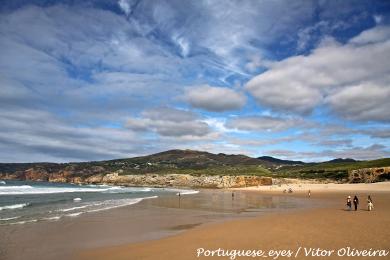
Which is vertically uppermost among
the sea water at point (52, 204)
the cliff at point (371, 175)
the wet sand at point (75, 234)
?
the cliff at point (371, 175)

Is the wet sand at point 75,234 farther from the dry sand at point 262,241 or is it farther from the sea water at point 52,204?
the sea water at point 52,204

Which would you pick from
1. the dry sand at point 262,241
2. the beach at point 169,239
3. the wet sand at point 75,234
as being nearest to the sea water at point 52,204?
the wet sand at point 75,234

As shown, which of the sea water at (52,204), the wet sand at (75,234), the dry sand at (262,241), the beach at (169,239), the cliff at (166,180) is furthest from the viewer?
the cliff at (166,180)

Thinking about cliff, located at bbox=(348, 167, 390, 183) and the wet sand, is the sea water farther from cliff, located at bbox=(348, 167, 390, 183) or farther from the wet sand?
cliff, located at bbox=(348, 167, 390, 183)

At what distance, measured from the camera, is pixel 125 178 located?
152 meters

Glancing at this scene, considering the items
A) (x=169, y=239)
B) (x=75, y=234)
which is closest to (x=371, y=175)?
(x=169, y=239)

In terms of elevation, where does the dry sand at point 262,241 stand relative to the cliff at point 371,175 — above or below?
below

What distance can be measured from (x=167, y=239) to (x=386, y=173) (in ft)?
280

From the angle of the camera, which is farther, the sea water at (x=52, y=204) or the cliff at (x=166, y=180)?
the cliff at (x=166, y=180)

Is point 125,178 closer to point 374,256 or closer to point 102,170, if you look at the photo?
point 102,170

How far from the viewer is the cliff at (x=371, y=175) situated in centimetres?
8799

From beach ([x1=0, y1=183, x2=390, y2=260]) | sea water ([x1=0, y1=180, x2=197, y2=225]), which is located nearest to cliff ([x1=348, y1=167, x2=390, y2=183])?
sea water ([x1=0, y1=180, x2=197, y2=225])

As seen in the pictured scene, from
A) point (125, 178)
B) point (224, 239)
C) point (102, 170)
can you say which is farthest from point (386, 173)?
point (102, 170)

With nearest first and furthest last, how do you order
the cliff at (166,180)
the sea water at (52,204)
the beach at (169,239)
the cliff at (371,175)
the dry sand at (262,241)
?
the dry sand at (262,241), the beach at (169,239), the sea water at (52,204), the cliff at (371,175), the cliff at (166,180)
